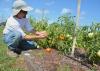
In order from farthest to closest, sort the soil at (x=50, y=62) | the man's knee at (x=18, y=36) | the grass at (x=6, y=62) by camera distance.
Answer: the man's knee at (x=18, y=36), the grass at (x=6, y=62), the soil at (x=50, y=62)

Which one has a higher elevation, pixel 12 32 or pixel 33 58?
pixel 12 32

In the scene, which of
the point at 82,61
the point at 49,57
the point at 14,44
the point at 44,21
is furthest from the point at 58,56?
the point at 44,21

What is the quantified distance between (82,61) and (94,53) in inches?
16.5

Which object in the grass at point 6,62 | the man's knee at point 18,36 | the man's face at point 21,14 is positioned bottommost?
the grass at point 6,62

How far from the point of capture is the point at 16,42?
5.73 meters

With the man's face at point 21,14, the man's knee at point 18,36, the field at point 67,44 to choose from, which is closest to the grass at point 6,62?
the field at point 67,44

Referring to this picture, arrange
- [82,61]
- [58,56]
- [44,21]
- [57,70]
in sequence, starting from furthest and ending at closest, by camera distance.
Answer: [44,21] → [58,56] → [82,61] → [57,70]

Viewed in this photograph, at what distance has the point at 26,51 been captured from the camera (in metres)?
5.88

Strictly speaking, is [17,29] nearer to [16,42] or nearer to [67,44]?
[16,42]

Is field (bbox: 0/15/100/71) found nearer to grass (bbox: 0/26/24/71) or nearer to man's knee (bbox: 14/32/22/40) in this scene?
grass (bbox: 0/26/24/71)

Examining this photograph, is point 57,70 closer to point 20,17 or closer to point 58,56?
point 58,56

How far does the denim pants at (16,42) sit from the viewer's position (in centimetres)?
559

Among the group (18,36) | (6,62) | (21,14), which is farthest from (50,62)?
(21,14)

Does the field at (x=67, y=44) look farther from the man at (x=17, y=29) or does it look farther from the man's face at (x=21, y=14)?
the man's face at (x=21, y=14)
